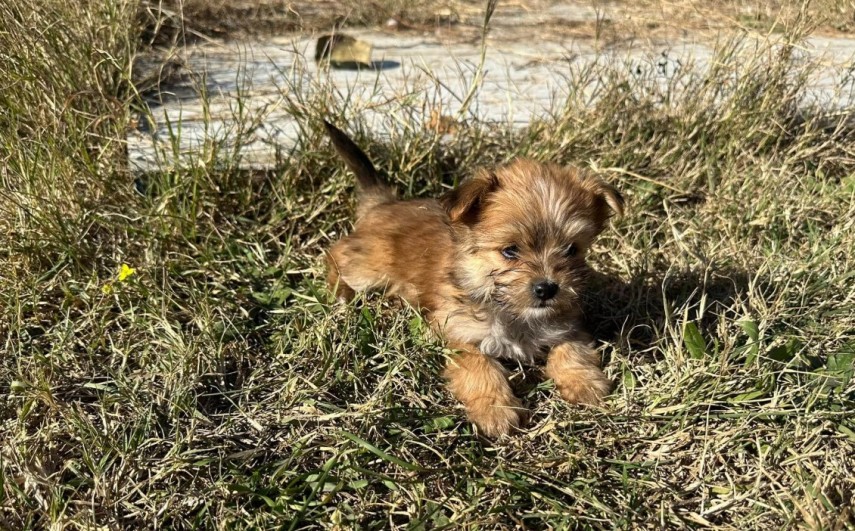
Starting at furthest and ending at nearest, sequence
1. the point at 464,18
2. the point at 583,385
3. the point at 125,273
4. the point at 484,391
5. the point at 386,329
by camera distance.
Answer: the point at 464,18 → the point at 386,329 → the point at 125,273 → the point at 583,385 → the point at 484,391

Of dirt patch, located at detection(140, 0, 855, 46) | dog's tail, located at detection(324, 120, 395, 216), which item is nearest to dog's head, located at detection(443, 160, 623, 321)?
dog's tail, located at detection(324, 120, 395, 216)

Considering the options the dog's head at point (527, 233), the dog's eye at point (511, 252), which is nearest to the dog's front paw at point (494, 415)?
the dog's head at point (527, 233)

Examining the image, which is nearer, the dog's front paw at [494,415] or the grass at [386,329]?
the grass at [386,329]

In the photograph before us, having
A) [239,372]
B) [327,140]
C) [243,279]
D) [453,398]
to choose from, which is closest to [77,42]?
[327,140]

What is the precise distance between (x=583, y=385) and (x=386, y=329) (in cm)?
103

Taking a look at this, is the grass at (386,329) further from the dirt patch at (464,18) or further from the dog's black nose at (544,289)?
the dirt patch at (464,18)

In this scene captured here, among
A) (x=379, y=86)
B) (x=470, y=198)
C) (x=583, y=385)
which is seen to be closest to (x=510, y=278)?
(x=470, y=198)

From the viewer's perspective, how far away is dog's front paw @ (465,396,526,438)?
2.97 metres

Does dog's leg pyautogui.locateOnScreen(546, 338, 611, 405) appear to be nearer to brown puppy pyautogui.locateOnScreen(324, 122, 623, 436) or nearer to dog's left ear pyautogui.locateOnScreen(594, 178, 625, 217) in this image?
brown puppy pyautogui.locateOnScreen(324, 122, 623, 436)

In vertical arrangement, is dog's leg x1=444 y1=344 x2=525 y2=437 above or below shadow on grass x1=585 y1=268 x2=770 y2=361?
below

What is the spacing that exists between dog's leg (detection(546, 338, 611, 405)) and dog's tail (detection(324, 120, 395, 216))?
1.42m

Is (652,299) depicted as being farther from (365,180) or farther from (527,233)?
(365,180)

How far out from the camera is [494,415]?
9.82 ft

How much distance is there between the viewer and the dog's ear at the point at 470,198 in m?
3.05
